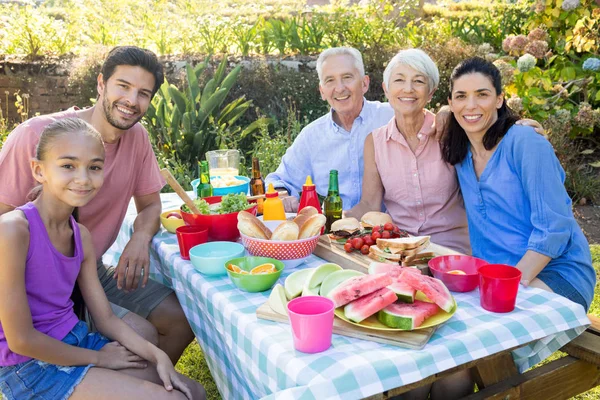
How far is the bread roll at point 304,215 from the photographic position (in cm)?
249

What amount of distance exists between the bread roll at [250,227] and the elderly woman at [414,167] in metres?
0.88

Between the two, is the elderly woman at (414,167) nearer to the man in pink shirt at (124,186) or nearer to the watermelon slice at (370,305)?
the man in pink shirt at (124,186)

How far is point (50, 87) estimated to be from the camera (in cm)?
947

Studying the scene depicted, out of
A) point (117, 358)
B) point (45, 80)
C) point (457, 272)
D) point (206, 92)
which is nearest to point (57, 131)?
point (117, 358)

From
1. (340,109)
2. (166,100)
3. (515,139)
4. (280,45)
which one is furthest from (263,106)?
(515,139)

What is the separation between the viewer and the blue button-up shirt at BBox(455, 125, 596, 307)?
251cm

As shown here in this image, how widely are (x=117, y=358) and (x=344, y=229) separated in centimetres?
118

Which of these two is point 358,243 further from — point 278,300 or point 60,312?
point 60,312

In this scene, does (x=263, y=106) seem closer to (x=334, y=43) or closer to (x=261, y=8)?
(x=334, y=43)

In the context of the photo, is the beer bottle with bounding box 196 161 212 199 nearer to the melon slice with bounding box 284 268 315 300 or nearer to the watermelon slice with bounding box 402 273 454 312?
the melon slice with bounding box 284 268 315 300

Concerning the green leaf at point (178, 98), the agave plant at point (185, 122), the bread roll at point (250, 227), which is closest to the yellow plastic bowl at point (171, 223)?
the bread roll at point (250, 227)

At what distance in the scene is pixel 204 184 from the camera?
3217mm

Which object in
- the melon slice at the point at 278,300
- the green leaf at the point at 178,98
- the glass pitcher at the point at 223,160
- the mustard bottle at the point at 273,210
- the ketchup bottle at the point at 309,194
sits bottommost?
the melon slice at the point at 278,300

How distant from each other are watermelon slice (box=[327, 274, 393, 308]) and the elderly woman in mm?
1369
